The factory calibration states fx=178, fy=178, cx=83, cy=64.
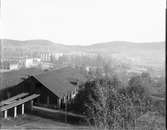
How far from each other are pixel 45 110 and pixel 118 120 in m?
1.84

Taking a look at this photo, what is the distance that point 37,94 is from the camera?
343 centimetres

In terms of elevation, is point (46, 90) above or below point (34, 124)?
above

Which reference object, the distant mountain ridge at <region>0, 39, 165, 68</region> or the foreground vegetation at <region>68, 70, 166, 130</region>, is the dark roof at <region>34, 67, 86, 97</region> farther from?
the distant mountain ridge at <region>0, 39, 165, 68</region>

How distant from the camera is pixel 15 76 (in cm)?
346

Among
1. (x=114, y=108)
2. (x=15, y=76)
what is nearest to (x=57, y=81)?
(x=15, y=76)

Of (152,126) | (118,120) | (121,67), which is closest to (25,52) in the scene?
(118,120)

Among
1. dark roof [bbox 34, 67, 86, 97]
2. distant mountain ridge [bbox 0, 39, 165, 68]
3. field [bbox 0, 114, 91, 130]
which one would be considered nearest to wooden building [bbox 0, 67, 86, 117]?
dark roof [bbox 34, 67, 86, 97]

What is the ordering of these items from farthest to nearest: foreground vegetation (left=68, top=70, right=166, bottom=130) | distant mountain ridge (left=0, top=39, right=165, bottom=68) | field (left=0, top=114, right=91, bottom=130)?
1. distant mountain ridge (left=0, top=39, right=165, bottom=68)
2. field (left=0, top=114, right=91, bottom=130)
3. foreground vegetation (left=68, top=70, right=166, bottom=130)

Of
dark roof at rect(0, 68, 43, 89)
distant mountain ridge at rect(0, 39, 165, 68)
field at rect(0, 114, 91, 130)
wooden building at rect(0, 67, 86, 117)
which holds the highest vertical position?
distant mountain ridge at rect(0, 39, 165, 68)

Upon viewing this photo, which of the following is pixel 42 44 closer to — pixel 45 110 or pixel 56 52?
pixel 56 52

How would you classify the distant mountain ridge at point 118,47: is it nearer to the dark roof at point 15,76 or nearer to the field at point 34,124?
the dark roof at point 15,76

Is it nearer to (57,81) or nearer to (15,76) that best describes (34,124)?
(15,76)

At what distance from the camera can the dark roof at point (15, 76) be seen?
10.3 ft

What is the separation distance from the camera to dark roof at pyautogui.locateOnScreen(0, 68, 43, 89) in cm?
315
